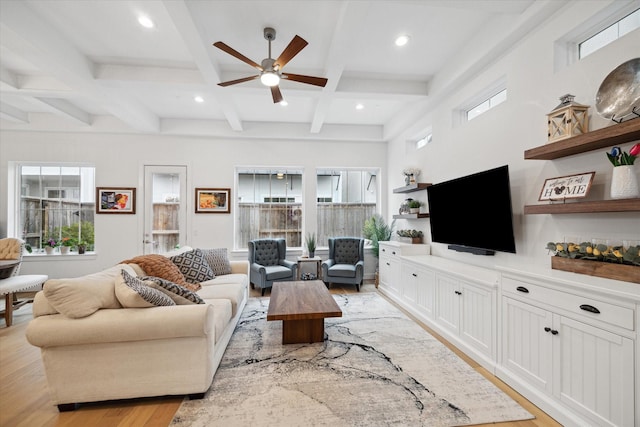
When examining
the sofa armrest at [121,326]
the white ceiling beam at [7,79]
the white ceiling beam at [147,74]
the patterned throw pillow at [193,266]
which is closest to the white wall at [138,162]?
the white ceiling beam at [7,79]

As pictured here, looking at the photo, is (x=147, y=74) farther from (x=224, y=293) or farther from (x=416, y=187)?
(x=416, y=187)

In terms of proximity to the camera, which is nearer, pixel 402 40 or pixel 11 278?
pixel 402 40

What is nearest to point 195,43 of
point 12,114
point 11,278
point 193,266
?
point 193,266

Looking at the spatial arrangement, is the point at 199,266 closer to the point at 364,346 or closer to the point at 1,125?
the point at 364,346

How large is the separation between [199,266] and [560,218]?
3717 millimetres

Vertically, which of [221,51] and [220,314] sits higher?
[221,51]

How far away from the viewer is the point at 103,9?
8.14 feet

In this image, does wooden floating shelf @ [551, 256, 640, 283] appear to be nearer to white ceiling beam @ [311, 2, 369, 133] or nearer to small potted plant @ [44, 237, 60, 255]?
white ceiling beam @ [311, 2, 369, 133]

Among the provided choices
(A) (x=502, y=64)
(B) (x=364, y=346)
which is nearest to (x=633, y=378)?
(B) (x=364, y=346)

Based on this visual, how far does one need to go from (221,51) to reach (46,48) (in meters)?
1.58

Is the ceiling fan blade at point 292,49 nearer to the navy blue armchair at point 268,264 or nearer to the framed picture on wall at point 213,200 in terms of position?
the navy blue armchair at point 268,264

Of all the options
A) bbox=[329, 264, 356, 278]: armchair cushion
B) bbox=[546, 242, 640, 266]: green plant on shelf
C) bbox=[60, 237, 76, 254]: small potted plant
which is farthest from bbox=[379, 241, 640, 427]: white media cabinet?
bbox=[60, 237, 76, 254]: small potted plant

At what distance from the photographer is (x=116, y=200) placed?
17.1 feet

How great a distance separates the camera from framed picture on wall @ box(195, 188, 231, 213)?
5.41 m
